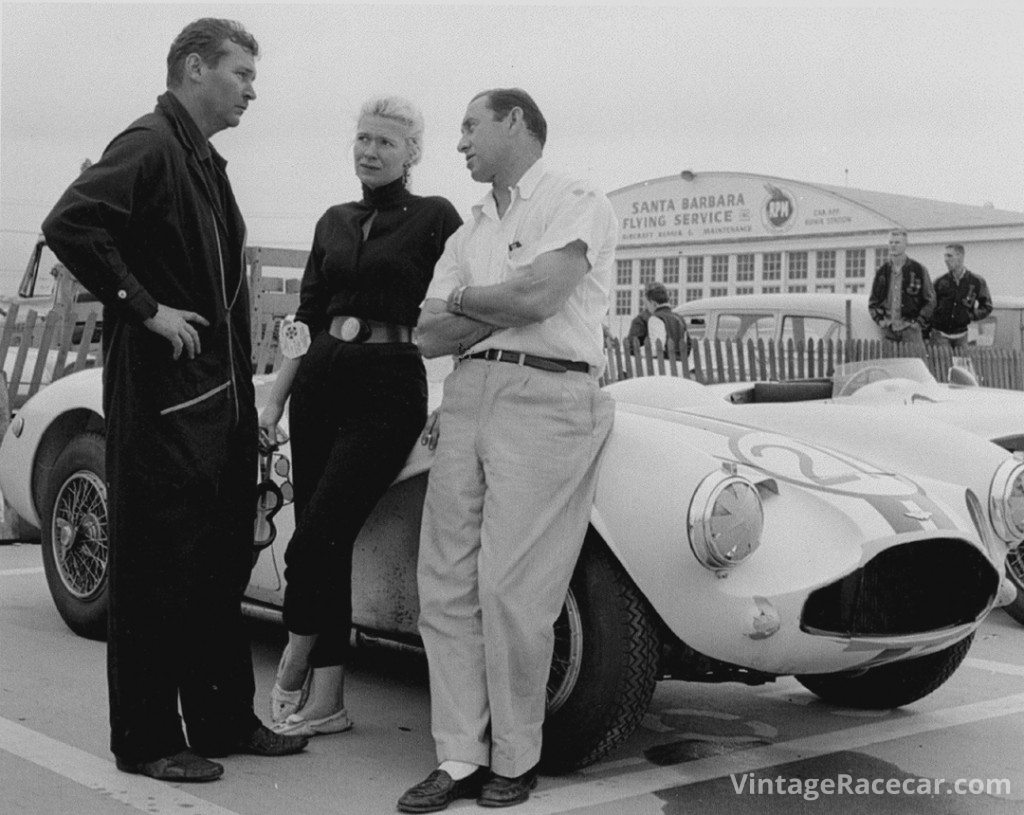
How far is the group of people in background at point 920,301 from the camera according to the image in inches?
501

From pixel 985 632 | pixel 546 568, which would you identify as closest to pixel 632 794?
pixel 546 568

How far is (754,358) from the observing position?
1274 cm

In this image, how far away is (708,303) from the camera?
46.5 ft

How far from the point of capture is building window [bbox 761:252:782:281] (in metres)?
32.8

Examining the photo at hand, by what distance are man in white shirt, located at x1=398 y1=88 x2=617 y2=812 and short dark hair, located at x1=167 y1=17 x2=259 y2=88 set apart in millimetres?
690

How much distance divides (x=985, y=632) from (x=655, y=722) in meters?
2.44

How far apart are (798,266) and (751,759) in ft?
94.9

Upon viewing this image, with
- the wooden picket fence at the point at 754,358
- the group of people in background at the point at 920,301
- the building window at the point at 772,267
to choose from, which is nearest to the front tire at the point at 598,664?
the wooden picket fence at the point at 754,358


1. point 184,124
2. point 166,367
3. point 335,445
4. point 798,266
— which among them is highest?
point 184,124

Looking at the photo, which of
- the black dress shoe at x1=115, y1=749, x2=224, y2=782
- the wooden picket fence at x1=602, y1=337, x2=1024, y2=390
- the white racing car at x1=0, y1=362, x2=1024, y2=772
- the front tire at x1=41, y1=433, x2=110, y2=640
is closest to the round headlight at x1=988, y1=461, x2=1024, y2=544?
the white racing car at x1=0, y1=362, x2=1024, y2=772

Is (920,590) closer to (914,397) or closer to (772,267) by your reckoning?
(914,397)

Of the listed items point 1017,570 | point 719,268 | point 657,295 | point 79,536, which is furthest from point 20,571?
point 719,268

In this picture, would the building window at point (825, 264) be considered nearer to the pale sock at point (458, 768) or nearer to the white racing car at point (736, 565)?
the white racing car at point (736, 565)

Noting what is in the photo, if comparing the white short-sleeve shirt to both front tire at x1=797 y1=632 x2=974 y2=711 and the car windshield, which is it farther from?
the car windshield
